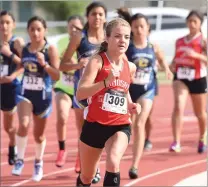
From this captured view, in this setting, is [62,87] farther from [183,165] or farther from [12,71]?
[183,165]

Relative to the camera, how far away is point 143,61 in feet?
25.8

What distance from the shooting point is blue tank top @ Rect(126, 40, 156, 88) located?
781 cm

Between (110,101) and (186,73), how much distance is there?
12.2ft

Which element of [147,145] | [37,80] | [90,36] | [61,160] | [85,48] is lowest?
[147,145]

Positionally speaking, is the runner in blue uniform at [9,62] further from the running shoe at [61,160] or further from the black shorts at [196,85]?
the black shorts at [196,85]


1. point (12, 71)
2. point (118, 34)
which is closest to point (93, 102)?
point (118, 34)

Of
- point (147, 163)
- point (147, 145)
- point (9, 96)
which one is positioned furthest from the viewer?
point (147, 145)

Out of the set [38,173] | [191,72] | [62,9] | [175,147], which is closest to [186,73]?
[191,72]

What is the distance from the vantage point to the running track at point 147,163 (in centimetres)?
751

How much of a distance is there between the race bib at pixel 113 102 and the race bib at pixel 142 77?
2.61m

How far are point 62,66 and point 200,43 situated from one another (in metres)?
2.51

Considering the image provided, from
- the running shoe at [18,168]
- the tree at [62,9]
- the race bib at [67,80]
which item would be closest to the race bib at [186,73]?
the race bib at [67,80]

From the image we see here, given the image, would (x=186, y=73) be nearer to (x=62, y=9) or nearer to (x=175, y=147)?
(x=175, y=147)

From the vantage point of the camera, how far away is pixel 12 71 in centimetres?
791
